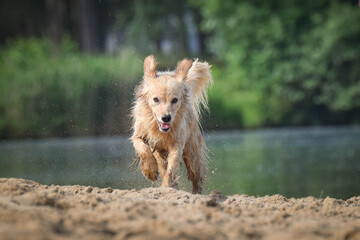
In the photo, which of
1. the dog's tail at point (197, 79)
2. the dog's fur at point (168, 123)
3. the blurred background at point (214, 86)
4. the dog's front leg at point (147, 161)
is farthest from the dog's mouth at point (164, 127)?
the blurred background at point (214, 86)

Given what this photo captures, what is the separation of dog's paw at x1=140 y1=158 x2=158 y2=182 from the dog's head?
47cm

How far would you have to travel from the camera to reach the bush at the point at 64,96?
67.1 feet

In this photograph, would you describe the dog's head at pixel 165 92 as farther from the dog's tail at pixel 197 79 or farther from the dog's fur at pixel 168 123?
the dog's tail at pixel 197 79

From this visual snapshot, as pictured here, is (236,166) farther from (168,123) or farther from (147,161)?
(168,123)

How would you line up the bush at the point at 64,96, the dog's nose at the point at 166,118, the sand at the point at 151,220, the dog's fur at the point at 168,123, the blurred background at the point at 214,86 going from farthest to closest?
the bush at the point at 64,96
the blurred background at the point at 214,86
the dog's fur at the point at 168,123
the dog's nose at the point at 166,118
the sand at the point at 151,220

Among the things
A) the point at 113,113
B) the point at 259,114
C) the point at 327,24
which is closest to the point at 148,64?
the point at 113,113

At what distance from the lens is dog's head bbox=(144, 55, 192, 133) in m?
6.70

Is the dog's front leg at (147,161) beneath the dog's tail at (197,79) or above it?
beneath

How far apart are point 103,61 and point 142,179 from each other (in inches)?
632

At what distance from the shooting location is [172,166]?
6.79 m

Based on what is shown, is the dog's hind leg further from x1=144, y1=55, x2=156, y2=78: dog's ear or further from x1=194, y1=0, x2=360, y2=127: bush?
x1=194, y1=0, x2=360, y2=127: bush

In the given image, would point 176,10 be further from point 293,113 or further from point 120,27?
point 293,113

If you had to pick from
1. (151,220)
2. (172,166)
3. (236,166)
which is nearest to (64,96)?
(236,166)

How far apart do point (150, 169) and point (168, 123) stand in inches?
25.3
